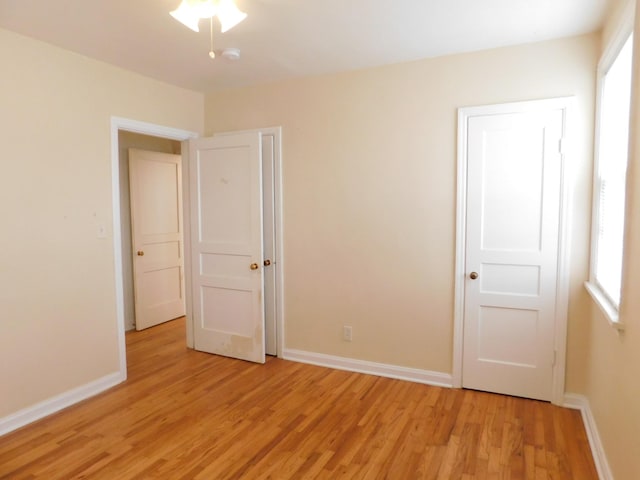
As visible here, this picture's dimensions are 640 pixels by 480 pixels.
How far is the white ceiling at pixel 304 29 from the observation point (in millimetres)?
2281

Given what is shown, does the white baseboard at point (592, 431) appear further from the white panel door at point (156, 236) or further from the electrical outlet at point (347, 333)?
the white panel door at point (156, 236)

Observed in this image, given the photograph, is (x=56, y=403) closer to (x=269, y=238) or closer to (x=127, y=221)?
(x=269, y=238)

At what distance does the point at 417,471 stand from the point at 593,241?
5.84ft

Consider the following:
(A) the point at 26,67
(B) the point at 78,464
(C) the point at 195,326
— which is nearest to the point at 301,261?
(C) the point at 195,326

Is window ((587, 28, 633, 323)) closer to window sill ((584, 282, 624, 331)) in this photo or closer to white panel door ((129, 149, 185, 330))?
window sill ((584, 282, 624, 331))

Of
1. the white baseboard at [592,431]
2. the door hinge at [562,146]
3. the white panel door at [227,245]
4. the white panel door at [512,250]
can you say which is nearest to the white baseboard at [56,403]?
the white panel door at [227,245]

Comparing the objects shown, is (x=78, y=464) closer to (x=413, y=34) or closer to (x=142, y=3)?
(x=142, y=3)

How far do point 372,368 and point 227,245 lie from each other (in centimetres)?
166

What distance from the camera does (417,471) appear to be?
2201 mm

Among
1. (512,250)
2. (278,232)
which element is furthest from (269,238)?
(512,250)

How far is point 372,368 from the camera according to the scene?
11.4 ft

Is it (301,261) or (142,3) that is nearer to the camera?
(142,3)

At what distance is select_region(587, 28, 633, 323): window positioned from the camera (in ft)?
6.87

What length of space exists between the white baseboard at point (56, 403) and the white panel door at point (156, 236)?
5.30ft
